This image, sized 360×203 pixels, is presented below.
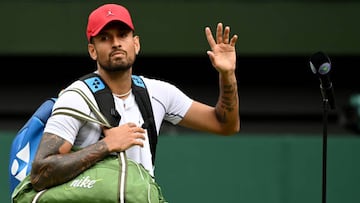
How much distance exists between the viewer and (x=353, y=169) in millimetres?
8586

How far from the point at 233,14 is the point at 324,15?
3.35ft

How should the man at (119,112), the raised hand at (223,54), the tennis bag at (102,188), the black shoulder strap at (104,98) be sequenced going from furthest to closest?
the raised hand at (223,54) → the black shoulder strap at (104,98) → the man at (119,112) → the tennis bag at (102,188)

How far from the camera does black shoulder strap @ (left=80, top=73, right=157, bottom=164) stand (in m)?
4.44

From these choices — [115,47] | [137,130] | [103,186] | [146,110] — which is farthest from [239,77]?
[103,186]

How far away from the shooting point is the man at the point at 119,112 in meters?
4.24

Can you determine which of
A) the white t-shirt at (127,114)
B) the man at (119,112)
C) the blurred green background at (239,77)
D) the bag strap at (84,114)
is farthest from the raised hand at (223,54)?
the blurred green background at (239,77)

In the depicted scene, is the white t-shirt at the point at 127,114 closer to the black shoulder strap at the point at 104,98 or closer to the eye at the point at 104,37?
the black shoulder strap at the point at 104,98

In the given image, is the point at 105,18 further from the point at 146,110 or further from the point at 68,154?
the point at 68,154

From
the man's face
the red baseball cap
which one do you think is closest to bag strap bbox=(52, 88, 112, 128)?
the man's face

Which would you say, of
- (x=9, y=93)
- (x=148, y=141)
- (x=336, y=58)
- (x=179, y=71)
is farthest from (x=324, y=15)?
(x=148, y=141)

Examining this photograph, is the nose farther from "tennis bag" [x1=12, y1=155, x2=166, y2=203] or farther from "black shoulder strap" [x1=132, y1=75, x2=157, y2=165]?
"tennis bag" [x1=12, y1=155, x2=166, y2=203]

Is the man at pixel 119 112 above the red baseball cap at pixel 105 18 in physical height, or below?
below

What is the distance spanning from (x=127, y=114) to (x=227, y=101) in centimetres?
62

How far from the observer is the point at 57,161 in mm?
4219
